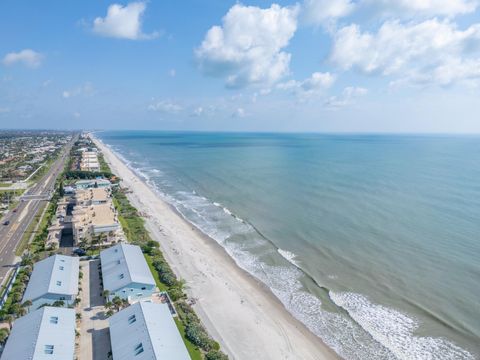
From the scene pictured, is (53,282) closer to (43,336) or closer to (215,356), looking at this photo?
(43,336)

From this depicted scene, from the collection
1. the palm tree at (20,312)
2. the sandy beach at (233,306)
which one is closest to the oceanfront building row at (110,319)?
the palm tree at (20,312)

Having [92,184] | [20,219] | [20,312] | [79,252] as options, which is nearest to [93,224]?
[79,252]

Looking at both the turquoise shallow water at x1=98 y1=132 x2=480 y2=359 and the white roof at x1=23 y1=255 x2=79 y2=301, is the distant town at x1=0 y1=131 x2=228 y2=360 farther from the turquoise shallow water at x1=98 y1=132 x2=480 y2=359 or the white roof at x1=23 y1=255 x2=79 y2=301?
the turquoise shallow water at x1=98 y1=132 x2=480 y2=359

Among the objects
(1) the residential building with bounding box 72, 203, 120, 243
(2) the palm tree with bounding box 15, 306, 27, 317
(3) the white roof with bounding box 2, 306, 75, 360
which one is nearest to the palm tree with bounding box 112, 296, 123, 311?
(3) the white roof with bounding box 2, 306, 75, 360

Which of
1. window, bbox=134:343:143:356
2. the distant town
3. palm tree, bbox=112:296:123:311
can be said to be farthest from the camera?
palm tree, bbox=112:296:123:311

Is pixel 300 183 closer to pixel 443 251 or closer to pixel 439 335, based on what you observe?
pixel 443 251

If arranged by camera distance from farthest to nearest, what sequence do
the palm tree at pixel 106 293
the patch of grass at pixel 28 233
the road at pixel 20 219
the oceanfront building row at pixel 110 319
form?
the patch of grass at pixel 28 233
the road at pixel 20 219
the palm tree at pixel 106 293
the oceanfront building row at pixel 110 319

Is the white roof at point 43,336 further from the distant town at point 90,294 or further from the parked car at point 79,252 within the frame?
the parked car at point 79,252
